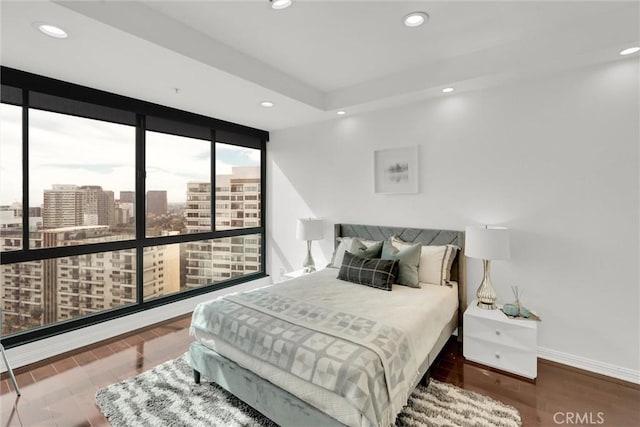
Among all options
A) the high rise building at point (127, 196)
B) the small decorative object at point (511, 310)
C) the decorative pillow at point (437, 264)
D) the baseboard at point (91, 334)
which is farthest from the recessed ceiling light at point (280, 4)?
the baseboard at point (91, 334)

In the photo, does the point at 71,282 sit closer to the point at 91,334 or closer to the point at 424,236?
the point at 91,334

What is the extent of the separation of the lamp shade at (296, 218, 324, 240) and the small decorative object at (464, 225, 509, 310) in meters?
1.93

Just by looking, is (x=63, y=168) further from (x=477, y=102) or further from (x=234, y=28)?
(x=477, y=102)

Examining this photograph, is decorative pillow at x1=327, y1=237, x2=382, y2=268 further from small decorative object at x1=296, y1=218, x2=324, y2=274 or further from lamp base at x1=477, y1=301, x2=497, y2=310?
lamp base at x1=477, y1=301, x2=497, y2=310

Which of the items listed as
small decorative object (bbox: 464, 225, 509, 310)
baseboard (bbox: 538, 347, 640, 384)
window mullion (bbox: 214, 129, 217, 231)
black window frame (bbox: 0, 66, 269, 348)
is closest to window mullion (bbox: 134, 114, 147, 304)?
black window frame (bbox: 0, 66, 269, 348)

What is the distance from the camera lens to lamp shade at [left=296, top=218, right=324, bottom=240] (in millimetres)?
4098

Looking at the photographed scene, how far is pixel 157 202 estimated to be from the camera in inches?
148

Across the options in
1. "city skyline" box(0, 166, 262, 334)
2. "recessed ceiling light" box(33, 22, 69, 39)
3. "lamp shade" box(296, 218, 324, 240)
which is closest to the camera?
"recessed ceiling light" box(33, 22, 69, 39)

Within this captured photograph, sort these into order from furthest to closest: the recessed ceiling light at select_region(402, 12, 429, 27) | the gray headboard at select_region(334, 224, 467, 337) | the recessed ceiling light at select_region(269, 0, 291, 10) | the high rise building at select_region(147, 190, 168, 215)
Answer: the high rise building at select_region(147, 190, 168, 215) < the gray headboard at select_region(334, 224, 467, 337) < the recessed ceiling light at select_region(402, 12, 429, 27) < the recessed ceiling light at select_region(269, 0, 291, 10)

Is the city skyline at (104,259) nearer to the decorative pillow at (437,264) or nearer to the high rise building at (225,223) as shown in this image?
the high rise building at (225,223)

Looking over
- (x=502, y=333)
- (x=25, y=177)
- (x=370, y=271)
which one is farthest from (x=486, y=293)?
(x=25, y=177)

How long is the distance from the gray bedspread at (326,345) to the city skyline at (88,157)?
1.99m

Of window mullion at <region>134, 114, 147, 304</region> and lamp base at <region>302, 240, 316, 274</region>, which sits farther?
lamp base at <region>302, 240, 316, 274</region>

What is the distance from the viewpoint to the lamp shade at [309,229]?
4.10 m
